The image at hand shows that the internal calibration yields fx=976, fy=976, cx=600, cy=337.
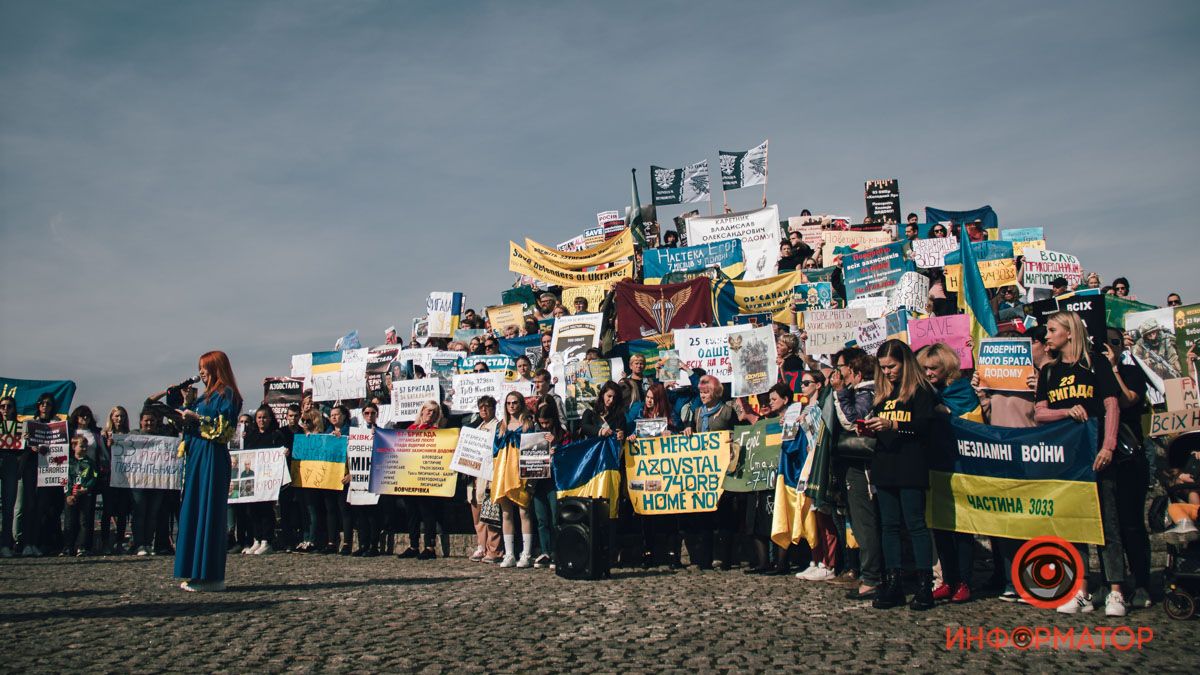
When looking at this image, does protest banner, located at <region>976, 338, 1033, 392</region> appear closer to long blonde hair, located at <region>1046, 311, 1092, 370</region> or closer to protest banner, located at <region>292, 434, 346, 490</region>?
long blonde hair, located at <region>1046, 311, 1092, 370</region>

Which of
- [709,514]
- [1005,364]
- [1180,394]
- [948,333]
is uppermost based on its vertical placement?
[948,333]

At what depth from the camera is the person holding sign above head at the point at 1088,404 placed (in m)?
7.21

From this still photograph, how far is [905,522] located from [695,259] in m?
16.1

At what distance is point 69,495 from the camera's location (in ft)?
47.9

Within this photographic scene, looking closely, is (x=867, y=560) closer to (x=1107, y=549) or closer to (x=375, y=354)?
(x=1107, y=549)

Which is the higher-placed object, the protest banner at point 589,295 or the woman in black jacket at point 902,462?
the protest banner at point 589,295

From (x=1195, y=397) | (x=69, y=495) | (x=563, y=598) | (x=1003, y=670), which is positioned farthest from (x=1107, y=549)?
(x=69, y=495)

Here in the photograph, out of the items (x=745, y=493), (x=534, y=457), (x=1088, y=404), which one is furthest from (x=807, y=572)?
(x=534, y=457)

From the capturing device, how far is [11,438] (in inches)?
567

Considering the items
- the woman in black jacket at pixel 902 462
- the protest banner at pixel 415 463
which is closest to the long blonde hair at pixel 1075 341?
the woman in black jacket at pixel 902 462

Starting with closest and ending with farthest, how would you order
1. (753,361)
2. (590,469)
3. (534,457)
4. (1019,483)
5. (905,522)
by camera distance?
(905,522) < (1019,483) < (590,469) < (534,457) < (753,361)

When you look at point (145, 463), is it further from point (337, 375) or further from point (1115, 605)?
point (1115, 605)

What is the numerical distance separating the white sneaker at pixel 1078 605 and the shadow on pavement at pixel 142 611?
627 cm

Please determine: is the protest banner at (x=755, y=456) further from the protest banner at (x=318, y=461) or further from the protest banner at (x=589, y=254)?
the protest banner at (x=589, y=254)
